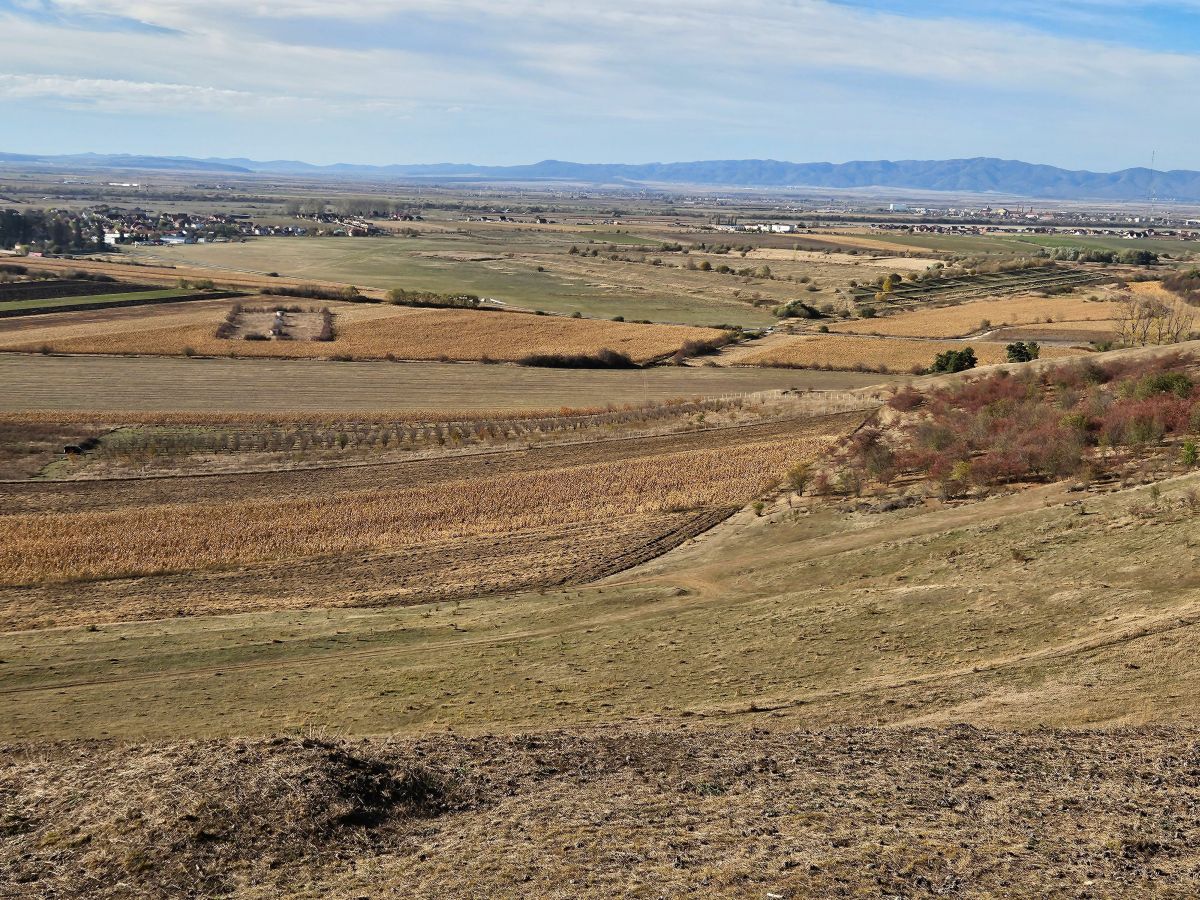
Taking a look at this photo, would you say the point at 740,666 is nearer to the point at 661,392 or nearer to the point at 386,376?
the point at 661,392

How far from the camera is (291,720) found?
64.4 ft

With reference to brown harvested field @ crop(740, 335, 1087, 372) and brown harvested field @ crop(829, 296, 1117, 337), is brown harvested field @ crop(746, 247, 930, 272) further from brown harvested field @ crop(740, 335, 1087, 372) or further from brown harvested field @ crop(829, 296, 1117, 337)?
brown harvested field @ crop(740, 335, 1087, 372)

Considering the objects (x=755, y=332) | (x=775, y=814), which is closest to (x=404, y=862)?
(x=775, y=814)

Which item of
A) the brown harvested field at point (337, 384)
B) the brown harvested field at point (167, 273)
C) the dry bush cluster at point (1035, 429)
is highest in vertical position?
the brown harvested field at point (167, 273)

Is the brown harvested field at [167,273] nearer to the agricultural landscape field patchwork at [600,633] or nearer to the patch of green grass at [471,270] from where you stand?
the patch of green grass at [471,270]

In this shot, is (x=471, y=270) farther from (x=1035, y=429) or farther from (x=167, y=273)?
(x=1035, y=429)

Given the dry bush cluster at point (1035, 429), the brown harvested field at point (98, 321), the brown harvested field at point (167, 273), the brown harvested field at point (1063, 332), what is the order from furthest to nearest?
the brown harvested field at point (167, 273)
the brown harvested field at point (1063, 332)
the brown harvested field at point (98, 321)
the dry bush cluster at point (1035, 429)

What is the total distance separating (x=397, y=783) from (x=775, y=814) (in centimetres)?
533

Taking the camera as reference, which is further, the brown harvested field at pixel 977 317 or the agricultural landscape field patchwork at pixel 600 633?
the brown harvested field at pixel 977 317

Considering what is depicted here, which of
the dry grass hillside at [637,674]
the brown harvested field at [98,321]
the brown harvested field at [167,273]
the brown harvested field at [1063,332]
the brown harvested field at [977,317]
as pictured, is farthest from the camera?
the brown harvested field at [167,273]

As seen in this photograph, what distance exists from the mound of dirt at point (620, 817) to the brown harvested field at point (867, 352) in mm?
57785

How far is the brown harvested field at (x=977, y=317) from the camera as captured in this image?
89.5 metres

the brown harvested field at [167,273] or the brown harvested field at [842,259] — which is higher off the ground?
the brown harvested field at [842,259]

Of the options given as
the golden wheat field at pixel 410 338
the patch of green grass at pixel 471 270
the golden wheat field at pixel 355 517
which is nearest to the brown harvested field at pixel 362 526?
the golden wheat field at pixel 355 517
